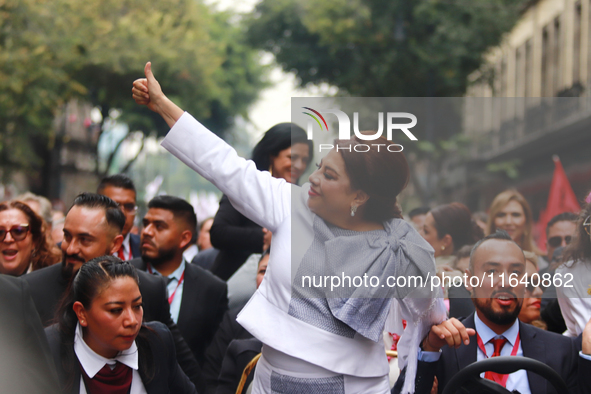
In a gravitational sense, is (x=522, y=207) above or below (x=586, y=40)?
below

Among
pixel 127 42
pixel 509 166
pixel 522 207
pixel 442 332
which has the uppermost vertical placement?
pixel 127 42

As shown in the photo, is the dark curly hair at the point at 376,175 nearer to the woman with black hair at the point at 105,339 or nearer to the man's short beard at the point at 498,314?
the man's short beard at the point at 498,314

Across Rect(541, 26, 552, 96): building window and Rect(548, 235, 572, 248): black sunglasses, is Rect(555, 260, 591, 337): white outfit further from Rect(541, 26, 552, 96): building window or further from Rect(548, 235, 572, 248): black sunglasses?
Rect(541, 26, 552, 96): building window

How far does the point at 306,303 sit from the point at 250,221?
1878 mm

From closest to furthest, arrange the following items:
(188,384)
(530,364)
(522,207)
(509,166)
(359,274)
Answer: (530,364) → (359,274) → (188,384) → (522,207) → (509,166)

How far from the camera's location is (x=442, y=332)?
8.59ft

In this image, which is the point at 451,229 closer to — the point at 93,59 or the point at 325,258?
the point at 325,258

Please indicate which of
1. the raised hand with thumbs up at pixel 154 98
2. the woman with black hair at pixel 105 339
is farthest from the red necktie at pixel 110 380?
Answer: the raised hand with thumbs up at pixel 154 98

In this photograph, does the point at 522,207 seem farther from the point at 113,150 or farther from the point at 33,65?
the point at 113,150

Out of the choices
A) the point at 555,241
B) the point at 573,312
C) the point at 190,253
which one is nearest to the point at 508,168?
the point at 190,253

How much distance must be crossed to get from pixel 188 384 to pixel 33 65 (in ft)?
42.5

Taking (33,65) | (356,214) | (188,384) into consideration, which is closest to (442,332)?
(356,214)

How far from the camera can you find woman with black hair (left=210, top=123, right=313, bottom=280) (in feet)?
13.1

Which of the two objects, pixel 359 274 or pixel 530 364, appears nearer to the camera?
pixel 530 364
